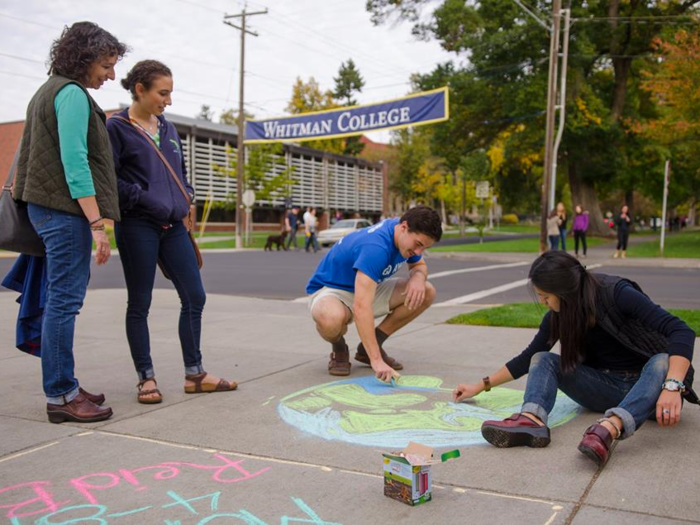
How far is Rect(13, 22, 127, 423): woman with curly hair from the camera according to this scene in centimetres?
355

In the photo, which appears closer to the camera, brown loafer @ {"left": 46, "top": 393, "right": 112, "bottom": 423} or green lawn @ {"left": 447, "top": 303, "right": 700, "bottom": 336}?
brown loafer @ {"left": 46, "top": 393, "right": 112, "bottom": 423}

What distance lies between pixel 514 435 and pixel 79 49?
2.99 m

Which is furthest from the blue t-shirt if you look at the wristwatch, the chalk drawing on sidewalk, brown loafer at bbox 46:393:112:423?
the wristwatch

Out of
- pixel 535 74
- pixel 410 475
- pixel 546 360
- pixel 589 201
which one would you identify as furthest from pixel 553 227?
pixel 410 475

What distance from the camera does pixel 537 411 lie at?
3352 millimetres

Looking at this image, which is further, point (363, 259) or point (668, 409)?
point (363, 259)

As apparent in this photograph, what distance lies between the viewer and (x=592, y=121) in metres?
30.3

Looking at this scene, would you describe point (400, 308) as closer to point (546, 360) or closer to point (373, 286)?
point (373, 286)

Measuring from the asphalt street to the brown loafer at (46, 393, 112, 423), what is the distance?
7.18 metres

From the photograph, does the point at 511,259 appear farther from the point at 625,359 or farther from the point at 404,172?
the point at 404,172

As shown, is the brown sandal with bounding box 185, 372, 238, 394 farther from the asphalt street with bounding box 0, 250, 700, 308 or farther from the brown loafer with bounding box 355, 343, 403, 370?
the asphalt street with bounding box 0, 250, 700, 308

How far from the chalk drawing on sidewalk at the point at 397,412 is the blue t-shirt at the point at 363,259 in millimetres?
765

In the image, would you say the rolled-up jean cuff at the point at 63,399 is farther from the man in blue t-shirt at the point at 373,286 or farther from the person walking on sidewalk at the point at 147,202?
the man in blue t-shirt at the point at 373,286

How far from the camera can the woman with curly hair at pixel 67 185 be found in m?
3.55
